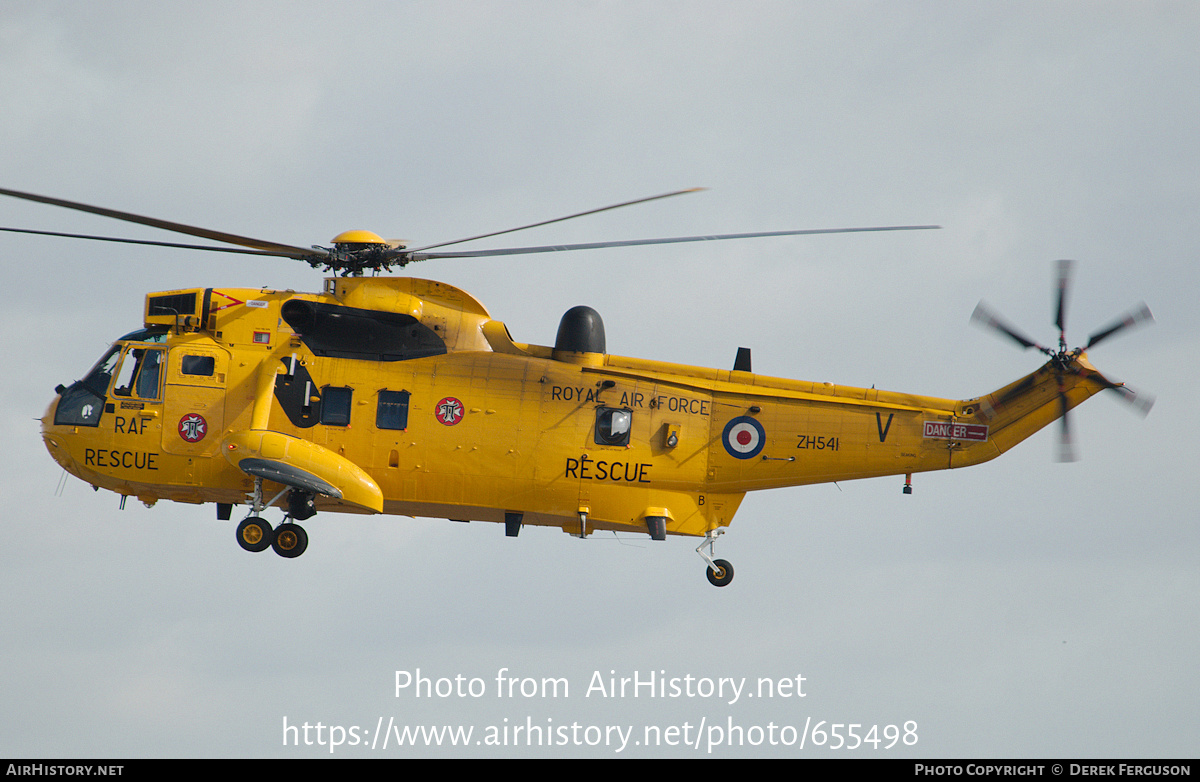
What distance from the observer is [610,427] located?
→ 25203 mm

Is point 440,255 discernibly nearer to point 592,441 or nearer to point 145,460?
point 592,441

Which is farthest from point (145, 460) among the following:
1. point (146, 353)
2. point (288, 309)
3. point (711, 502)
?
point (711, 502)

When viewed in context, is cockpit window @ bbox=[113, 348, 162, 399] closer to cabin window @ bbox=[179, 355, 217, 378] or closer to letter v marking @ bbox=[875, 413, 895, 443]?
cabin window @ bbox=[179, 355, 217, 378]

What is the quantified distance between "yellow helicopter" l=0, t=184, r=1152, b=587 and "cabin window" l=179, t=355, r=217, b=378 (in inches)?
1.5

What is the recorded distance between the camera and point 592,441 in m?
25.2

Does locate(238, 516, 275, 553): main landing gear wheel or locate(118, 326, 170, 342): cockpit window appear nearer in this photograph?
locate(238, 516, 275, 553): main landing gear wheel

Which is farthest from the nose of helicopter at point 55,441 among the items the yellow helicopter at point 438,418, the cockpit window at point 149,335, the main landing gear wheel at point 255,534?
the main landing gear wheel at point 255,534

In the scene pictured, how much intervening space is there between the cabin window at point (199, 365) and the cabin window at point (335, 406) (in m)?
2.22

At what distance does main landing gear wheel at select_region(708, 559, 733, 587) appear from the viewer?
1019 inches

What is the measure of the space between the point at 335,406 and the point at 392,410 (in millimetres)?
1102

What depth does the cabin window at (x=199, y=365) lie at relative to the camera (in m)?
25.0

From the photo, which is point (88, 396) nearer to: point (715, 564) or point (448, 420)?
point (448, 420)

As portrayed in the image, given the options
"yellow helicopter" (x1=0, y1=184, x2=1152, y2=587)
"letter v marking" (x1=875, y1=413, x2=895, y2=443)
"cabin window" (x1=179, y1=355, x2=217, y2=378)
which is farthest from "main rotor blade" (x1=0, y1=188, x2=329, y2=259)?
"letter v marking" (x1=875, y1=413, x2=895, y2=443)

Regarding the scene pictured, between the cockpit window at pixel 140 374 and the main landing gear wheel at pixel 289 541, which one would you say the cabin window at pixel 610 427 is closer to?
the main landing gear wheel at pixel 289 541
